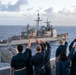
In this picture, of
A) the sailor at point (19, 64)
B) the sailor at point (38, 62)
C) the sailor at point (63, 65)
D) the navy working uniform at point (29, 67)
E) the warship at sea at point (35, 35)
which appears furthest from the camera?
the warship at sea at point (35, 35)

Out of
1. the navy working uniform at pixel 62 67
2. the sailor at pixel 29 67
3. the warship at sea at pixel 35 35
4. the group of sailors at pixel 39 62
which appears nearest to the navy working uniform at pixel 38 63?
the group of sailors at pixel 39 62

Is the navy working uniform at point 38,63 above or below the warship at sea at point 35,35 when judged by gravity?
above

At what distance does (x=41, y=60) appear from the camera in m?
8.45

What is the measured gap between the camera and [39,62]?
332 inches

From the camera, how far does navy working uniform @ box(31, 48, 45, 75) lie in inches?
328

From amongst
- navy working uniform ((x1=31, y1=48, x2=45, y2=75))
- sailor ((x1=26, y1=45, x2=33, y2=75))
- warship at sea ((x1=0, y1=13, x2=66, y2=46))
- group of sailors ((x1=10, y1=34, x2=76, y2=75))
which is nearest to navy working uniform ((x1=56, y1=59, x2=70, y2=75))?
group of sailors ((x1=10, y1=34, x2=76, y2=75))

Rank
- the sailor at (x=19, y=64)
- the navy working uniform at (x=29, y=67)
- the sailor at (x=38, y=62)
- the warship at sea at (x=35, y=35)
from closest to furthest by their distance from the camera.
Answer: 1. the sailor at (x=19, y=64)
2. the navy working uniform at (x=29, y=67)
3. the sailor at (x=38, y=62)
4. the warship at sea at (x=35, y=35)

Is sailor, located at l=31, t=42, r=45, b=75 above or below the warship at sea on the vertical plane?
above

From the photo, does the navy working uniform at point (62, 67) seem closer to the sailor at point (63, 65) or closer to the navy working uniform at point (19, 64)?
the sailor at point (63, 65)

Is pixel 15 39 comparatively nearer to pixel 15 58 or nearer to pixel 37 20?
pixel 37 20

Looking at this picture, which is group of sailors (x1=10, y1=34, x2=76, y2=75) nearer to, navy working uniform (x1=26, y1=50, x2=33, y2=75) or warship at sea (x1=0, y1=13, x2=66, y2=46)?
navy working uniform (x1=26, y1=50, x2=33, y2=75)

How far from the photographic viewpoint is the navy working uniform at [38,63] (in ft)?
27.3

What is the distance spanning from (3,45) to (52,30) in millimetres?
14474

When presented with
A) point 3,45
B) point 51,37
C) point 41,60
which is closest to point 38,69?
point 41,60
